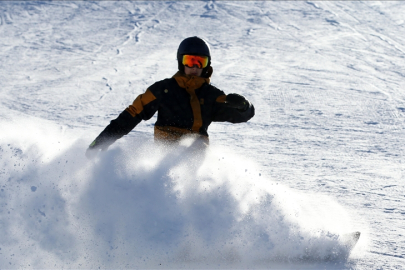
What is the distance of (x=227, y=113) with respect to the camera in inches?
155

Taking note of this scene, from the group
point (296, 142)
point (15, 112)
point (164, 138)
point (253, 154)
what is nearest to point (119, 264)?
point (164, 138)

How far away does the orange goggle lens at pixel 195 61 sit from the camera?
3.87m

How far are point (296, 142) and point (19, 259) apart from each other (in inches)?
164

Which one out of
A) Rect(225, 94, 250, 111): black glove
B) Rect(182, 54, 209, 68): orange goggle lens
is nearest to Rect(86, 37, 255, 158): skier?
Rect(182, 54, 209, 68): orange goggle lens

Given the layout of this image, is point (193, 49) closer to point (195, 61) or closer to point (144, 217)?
point (195, 61)

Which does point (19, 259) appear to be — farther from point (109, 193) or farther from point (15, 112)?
point (15, 112)

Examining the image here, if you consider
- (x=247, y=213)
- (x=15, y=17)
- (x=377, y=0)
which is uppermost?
(x=247, y=213)

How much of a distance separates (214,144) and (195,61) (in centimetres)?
289

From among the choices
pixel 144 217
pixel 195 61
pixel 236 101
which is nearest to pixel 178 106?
pixel 195 61

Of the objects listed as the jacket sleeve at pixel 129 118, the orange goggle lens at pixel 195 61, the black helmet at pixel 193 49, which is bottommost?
the jacket sleeve at pixel 129 118

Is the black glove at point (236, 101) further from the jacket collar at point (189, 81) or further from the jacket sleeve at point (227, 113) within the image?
the jacket collar at point (189, 81)

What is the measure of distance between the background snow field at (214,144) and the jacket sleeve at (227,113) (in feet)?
0.88

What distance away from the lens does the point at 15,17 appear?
13.2 metres

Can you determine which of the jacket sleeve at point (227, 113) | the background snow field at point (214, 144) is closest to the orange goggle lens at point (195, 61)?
the jacket sleeve at point (227, 113)
